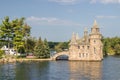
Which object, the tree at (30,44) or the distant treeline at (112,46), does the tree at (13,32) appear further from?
the distant treeline at (112,46)

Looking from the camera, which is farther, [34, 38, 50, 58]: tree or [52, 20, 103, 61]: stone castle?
[34, 38, 50, 58]: tree

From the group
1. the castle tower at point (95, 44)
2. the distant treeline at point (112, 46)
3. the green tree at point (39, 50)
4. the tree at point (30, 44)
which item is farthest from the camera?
the distant treeline at point (112, 46)

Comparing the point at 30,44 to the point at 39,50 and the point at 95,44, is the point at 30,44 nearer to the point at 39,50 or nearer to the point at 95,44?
the point at 39,50

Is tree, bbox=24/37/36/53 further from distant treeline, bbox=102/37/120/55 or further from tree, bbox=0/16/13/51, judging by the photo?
distant treeline, bbox=102/37/120/55

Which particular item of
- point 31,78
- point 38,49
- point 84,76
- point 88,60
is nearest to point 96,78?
point 84,76

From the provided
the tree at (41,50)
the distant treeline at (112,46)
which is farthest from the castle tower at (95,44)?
the distant treeline at (112,46)

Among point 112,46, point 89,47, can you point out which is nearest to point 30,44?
point 89,47

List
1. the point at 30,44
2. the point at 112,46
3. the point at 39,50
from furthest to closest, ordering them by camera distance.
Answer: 1. the point at 112,46
2. the point at 30,44
3. the point at 39,50

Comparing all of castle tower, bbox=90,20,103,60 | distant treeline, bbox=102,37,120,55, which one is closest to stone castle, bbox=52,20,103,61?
castle tower, bbox=90,20,103,60

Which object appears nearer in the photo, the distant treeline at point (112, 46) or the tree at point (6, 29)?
the tree at point (6, 29)

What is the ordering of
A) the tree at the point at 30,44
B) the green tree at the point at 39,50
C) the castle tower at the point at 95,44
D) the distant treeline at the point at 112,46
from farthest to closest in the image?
the distant treeline at the point at 112,46
the tree at the point at 30,44
the green tree at the point at 39,50
the castle tower at the point at 95,44

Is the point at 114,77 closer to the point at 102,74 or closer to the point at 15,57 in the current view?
the point at 102,74

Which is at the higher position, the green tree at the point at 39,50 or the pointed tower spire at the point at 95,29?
the pointed tower spire at the point at 95,29

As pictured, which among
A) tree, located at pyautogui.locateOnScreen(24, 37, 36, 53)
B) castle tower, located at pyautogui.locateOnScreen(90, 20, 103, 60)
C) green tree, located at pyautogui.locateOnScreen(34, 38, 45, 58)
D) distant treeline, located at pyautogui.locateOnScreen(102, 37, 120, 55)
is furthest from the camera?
distant treeline, located at pyautogui.locateOnScreen(102, 37, 120, 55)
